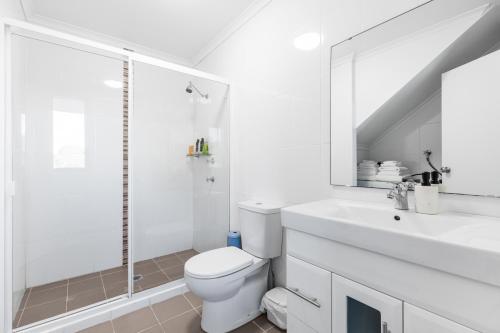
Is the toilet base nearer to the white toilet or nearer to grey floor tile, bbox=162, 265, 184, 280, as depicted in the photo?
the white toilet

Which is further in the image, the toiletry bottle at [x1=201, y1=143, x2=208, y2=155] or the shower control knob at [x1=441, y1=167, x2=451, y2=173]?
the toiletry bottle at [x1=201, y1=143, x2=208, y2=155]

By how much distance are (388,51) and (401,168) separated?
606 mm

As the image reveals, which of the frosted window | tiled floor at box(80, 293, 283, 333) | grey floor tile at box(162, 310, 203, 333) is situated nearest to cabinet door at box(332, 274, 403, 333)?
tiled floor at box(80, 293, 283, 333)

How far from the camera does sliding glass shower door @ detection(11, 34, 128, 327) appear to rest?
5.49 ft

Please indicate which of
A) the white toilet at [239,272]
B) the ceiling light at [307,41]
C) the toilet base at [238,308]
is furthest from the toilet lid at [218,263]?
the ceiling light at [307,41]

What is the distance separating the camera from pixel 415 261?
0.68 metres

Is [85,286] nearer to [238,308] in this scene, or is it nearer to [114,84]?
[238,308]

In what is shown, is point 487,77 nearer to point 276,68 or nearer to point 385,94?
point 385,94

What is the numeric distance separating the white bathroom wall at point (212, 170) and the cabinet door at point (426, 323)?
170cm

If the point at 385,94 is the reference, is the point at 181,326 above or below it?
below

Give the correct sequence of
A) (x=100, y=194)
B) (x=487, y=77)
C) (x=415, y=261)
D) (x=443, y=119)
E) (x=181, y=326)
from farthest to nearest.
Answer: (x=100, y=194)
(x=181, y=326)
(x=443, y=119)
(x=487, y=77)
(x=415, y=261)

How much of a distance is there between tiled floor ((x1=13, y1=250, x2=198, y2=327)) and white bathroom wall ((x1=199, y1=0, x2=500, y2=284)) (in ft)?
2.44

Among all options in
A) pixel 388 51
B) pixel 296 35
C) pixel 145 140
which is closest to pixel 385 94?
pixel 388 51

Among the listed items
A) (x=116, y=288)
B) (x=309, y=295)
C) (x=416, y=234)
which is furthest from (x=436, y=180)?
(x=116, y=288)
